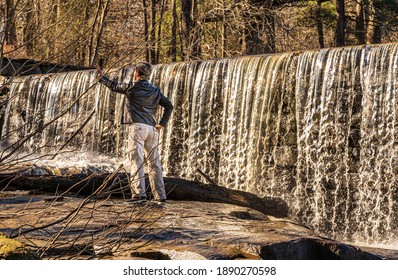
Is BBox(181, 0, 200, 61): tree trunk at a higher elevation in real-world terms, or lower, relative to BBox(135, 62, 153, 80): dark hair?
higher

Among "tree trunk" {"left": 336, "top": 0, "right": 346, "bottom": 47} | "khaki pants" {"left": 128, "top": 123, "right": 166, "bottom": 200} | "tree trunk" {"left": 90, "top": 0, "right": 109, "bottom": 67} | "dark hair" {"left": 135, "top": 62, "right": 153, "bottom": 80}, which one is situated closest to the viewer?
"tree trunk" {"left": 90, "top": 0, "right": 109, "bottom": 67}

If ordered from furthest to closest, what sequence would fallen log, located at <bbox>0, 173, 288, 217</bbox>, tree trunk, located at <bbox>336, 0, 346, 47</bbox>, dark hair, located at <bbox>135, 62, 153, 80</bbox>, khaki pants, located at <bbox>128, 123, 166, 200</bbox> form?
tree trunk, located at <bbox>336, 0, 346, 47</bbox> < fallen log, located at <bbox>0, 173, 288, 217</bbox> < khaki pants, located at <bbox>128, 123, 166, 200</bbox> < dark hair, located at <bbox>135, 62, 153, 80</bbox>

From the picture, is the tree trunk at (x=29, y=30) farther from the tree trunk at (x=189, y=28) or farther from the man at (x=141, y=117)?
the tree trunk at (x=189, y=28)

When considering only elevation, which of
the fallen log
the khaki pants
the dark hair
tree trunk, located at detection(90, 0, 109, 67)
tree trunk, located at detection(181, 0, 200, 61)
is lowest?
the fallen log

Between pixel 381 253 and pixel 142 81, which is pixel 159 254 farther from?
pixel 381 253

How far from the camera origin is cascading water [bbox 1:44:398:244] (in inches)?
516

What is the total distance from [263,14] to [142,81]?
619 inches

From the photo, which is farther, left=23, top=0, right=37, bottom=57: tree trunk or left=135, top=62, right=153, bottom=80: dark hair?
left=135, top=62, right=153, bottom=80: dark hair

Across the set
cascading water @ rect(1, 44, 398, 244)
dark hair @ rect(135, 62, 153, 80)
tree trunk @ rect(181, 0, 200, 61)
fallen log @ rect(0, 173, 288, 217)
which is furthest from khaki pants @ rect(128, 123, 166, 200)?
tree trunk @ rect(181, 0, 200, 61)

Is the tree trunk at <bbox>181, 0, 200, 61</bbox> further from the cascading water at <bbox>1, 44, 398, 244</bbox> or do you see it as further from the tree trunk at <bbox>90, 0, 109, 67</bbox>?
the tree trunk at <bbox>90, 0, 109, 67</bbox>

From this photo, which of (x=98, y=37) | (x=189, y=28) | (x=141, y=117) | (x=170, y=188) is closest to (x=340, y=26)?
(x=189, y=28)

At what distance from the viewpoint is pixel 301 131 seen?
1415cm

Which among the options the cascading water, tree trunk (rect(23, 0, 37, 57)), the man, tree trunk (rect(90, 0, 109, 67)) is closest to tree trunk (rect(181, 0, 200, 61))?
the cascading water

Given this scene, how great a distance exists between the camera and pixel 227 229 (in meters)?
8.51
